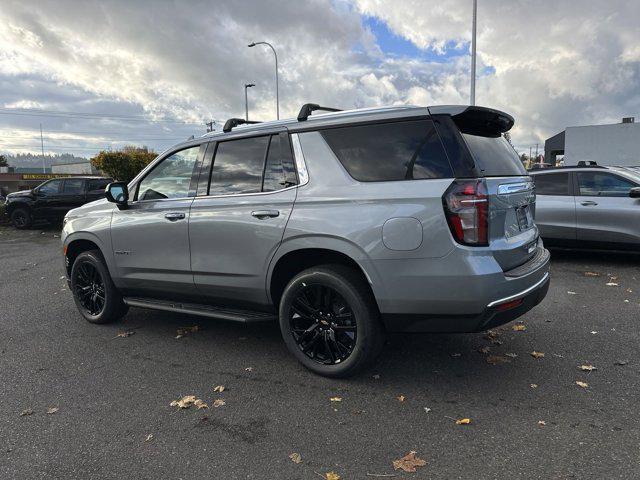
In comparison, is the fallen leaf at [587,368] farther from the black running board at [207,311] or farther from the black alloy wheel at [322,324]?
the black running board at [207,311]

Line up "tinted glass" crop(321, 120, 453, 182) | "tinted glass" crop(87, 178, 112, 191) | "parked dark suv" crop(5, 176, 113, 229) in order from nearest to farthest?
"tinted glass" crop(321, 120, 453, 182) → "parked dark suv" crop(5, 176, 113, 229) → "tinted glass" crop(87, 178, 112, 191)

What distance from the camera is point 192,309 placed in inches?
171

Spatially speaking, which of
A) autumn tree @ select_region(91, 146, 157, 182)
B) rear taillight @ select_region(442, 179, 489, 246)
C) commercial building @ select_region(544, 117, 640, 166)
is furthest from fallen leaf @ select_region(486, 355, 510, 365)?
commercial building @ select_region(544, 117, 640, 166)

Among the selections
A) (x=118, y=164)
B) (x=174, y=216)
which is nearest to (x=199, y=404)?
(x=174, y=216)

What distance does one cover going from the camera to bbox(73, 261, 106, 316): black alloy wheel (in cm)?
517

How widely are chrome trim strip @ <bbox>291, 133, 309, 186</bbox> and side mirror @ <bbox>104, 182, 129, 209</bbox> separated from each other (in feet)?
6.49

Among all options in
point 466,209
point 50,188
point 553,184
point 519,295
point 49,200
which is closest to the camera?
point 466,209

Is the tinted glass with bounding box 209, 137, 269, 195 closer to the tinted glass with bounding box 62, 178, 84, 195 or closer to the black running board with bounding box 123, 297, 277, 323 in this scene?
the black running board with bounding box 123, 297, 277, 323

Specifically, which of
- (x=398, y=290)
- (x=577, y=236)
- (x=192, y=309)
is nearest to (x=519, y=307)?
(x=398, y=290)

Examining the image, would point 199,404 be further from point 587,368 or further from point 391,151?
point 587,368

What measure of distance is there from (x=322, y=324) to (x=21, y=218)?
52.5ft

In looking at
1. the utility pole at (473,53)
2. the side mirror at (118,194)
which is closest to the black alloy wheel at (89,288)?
the side mirror at (118,194)

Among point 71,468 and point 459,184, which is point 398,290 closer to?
point 459,184

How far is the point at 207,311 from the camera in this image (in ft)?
13.8
